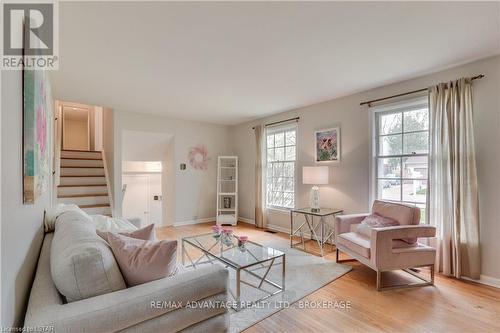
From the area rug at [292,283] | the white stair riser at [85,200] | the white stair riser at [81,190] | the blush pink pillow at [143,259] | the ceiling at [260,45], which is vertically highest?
the ceiling at [260,45]

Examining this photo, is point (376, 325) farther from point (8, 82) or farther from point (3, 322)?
point (8, 82)

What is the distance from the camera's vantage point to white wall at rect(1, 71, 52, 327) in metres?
0.92

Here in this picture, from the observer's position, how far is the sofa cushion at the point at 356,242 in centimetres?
262

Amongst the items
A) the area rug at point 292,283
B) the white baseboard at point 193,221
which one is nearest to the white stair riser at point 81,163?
the white baseboard at point 193,221

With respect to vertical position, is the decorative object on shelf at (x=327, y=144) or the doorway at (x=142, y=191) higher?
the decorative object on shelf at (x=327, y=144)

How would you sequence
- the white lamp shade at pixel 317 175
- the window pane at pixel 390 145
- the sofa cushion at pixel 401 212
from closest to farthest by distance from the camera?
1. the sofa cushion at pixel 401 212
2. the window pane at pixel 390 145
3. the white lamp shade at pixel 317 175

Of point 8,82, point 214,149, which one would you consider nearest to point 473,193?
point 8,82

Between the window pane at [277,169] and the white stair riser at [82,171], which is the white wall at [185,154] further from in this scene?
the window pane at [277,169]

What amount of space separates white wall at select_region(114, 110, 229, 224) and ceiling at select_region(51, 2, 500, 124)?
127 centimetres

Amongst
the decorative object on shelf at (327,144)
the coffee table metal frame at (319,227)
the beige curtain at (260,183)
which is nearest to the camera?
the coffee table metal frame at (319,227)

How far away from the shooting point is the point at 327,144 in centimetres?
403

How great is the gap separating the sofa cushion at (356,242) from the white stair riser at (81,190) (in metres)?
4.42

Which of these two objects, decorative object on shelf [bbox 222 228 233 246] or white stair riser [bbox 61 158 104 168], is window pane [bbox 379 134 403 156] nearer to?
decorative object on shelf [bbox 222 228 233 246]

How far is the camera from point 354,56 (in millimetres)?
2467
